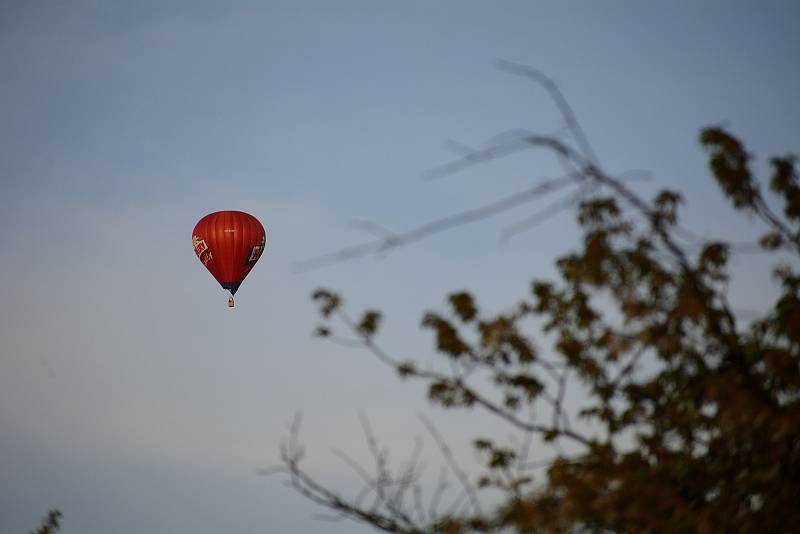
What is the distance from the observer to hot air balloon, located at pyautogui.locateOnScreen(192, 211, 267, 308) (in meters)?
34.1

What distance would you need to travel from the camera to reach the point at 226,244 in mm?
34156

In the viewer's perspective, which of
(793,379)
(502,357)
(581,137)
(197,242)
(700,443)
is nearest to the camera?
(581,137)

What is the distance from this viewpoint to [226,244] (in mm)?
34156

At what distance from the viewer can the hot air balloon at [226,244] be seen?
112ft

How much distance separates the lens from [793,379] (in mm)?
8000

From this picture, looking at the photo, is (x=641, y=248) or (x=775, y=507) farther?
(x=641, y=248)

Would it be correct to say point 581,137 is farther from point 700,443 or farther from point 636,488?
point 700,443

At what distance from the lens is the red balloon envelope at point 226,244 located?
3412 cm

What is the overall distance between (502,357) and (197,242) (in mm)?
26080

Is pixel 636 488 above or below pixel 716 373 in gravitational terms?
below

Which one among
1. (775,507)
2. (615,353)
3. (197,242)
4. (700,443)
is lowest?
(775,507)

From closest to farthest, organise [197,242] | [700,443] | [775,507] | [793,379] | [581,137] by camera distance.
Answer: [581,137], [775,507], [793,379], [700,443], [197,242]

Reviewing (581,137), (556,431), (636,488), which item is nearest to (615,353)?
(556,431)

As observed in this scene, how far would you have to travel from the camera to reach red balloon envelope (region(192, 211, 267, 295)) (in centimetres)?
3412
